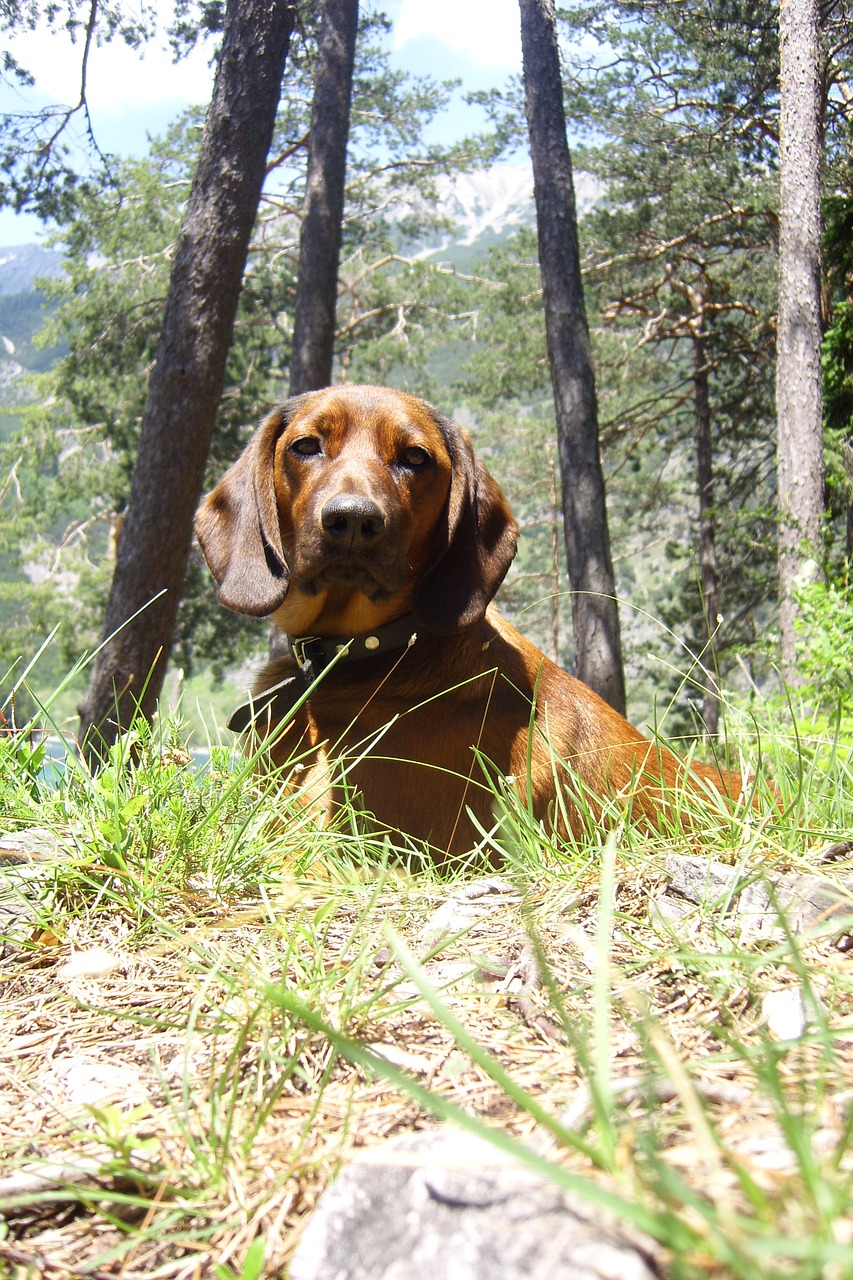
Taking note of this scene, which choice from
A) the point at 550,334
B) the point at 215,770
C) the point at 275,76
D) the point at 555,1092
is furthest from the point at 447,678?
the point at 550,334

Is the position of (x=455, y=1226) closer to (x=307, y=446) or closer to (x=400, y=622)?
(x=400, y=622)

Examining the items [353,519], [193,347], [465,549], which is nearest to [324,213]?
[193,347]

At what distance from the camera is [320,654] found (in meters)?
3.24

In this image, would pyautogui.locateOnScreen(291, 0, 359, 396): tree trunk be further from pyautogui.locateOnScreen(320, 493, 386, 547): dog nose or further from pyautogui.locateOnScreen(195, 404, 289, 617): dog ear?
pyautogui.locateOnScreen(320, 493, 386, 547): dog nose

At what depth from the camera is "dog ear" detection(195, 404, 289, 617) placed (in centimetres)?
331

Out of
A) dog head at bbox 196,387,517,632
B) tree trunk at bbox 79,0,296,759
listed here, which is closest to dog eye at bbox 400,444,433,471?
dog head at bbox 196,387,517,632

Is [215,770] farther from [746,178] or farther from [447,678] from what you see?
[746,178]

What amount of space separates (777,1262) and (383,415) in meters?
3.08

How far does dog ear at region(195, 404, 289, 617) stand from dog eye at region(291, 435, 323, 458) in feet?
0.38

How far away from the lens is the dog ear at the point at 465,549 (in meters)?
3.12

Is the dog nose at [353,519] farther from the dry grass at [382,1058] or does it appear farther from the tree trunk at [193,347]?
the tree trunk at [193,347]

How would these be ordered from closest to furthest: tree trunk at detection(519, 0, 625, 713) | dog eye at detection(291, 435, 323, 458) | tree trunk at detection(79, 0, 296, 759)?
1. dog eye at detection(291, 435, 323, 458)
2. tree trunk at detection(79, 0, 296, 759)
3. tree trunk at detection(519, 0, 625, 713)

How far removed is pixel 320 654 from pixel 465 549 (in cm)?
60

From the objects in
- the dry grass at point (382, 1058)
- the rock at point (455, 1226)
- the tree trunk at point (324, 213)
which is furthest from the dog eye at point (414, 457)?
the tree trunk at point (324, 213)
